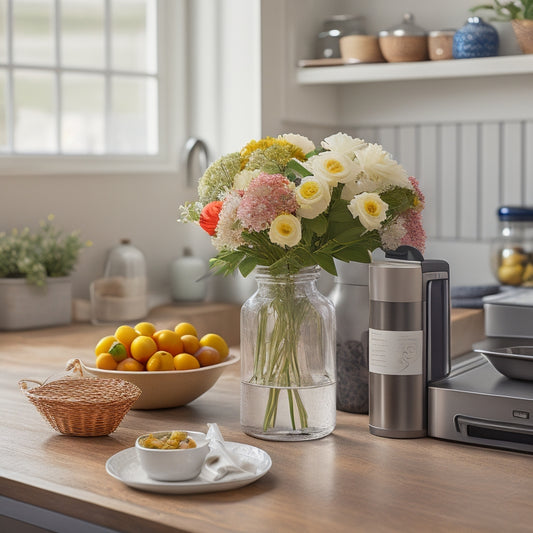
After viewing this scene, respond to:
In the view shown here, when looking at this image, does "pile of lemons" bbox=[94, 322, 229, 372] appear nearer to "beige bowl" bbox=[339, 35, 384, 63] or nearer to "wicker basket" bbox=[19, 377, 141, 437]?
"wicker basket" bbox=[19, 377, 141, 437]

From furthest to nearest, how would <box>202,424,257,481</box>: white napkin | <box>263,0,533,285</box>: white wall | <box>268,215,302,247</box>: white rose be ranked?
<box>263,0,533,285</box>: white wall, <box>268,215,302,247</box>: white rose, <box>202,424,257,481</box>: white napkin

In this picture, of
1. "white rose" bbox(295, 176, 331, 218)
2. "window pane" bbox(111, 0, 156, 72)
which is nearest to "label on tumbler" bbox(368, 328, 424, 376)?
"white rose" bbox(295, 176, 331, 218)

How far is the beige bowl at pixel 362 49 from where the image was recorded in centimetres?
335

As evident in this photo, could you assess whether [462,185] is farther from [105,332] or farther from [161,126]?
[105,332]

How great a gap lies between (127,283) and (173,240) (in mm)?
558

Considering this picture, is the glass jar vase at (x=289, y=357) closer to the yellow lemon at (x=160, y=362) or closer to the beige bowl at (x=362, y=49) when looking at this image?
the yellow lemon at (x=160, y=362)

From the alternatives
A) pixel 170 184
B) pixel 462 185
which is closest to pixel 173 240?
pixel 170 184

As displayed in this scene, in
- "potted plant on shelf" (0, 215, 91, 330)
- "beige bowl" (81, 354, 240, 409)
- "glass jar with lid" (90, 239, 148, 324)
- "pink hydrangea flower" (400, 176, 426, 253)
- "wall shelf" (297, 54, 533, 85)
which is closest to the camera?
"pink hydrangea flower" (400, 176, 426, 253)

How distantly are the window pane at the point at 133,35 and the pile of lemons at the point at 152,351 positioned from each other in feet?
6.43

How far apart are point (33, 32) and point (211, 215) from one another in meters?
1.95

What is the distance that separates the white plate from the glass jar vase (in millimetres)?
120

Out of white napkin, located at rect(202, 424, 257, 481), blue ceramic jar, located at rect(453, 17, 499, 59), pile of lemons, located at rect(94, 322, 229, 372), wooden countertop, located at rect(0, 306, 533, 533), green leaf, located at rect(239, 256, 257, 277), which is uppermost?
blue ceramic jar, located at rect(453, 17, 499, 59)

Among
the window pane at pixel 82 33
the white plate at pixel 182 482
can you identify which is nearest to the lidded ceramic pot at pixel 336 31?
the window pane at pixel 82 33

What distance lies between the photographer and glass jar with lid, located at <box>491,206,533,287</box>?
118 inches
